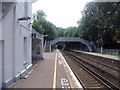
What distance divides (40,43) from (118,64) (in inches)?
477

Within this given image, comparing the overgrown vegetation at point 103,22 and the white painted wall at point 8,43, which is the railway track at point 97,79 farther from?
the overgrown vegetation at point 103,22

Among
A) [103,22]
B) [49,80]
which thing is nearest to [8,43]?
[49,80]

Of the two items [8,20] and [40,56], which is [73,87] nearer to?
[8,20]

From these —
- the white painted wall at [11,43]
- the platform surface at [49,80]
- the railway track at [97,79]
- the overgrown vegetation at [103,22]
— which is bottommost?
the railway track at [97,79]

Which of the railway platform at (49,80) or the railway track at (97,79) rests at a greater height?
the railway platform at (49,80)

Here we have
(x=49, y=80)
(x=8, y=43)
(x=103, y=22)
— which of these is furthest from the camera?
(x=103, y=22)

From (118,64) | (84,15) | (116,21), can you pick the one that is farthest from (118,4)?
(118,64)

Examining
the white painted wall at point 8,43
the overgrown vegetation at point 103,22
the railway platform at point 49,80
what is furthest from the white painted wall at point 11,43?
the overgrown vegetation at point 103,22

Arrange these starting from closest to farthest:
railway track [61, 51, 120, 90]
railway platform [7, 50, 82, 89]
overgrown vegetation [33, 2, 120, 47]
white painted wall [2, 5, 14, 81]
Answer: white painted wall [2, 5, 14, 81] → railway platform [7, 50, 82, 89] → railway track [61, 51, 120, 90] → overgrown vegetation [33, 2, 120, 47]

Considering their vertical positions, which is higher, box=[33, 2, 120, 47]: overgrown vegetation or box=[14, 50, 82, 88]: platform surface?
box=[33, 2, 120, 47]: overgrown vegetation

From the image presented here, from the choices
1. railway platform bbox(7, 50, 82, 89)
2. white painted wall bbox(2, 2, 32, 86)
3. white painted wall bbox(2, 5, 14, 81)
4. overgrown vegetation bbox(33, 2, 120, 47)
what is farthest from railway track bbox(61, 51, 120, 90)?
overgrown vegetation bbox(33, 2, 120, 47)

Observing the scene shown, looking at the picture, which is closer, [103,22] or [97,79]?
[97,79]

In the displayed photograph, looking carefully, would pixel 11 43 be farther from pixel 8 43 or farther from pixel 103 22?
pixel 103 22

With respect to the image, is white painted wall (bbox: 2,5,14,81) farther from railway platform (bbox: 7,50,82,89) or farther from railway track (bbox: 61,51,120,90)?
railway track (bbox: 61,51,120,90)
